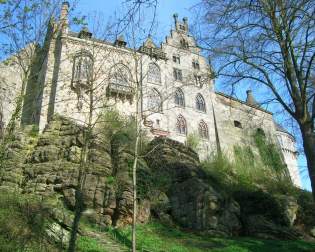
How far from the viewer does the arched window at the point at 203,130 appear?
131ft

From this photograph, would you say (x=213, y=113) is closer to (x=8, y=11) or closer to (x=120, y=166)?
(x=120, y=166)

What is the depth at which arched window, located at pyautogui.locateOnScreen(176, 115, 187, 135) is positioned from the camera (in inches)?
1515

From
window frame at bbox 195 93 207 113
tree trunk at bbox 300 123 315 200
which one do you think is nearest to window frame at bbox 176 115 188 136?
window frame at bbox 195 93 207 113

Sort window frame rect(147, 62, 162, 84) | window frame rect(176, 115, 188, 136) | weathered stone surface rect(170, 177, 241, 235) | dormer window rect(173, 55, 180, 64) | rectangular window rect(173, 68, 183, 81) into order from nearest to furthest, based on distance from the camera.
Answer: weathered stone surface rect(170, 177, 241, 235)
window frame rect(176, 115, 188, 136)
window frame rect(147, 62, 162, 84)
rectangular window rect(173, 68, 183, 81)
dormer window rect(173, 55, 180, 64)

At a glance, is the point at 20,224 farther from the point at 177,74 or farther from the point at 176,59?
the point at 176,59

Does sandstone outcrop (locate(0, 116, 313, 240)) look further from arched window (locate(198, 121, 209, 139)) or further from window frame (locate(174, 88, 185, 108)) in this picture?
window frame (locate(174, 88, 185, 108))

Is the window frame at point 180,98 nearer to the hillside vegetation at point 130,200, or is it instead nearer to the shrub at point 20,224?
the hillside vegetation at point 130,200

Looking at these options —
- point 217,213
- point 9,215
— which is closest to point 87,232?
point 9,215

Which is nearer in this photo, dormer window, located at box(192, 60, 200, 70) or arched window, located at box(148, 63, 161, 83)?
arched window, located at box(148, 63, 161, 83)

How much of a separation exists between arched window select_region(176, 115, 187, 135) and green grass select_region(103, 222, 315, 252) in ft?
67.7

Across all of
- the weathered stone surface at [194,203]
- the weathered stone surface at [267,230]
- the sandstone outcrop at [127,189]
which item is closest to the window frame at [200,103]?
the sandstone outcrop at [127,189]

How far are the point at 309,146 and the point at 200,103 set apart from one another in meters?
30.8

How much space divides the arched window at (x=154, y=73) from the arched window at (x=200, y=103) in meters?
4.86

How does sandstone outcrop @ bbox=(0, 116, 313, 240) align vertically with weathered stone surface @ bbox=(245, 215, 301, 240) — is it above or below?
above
